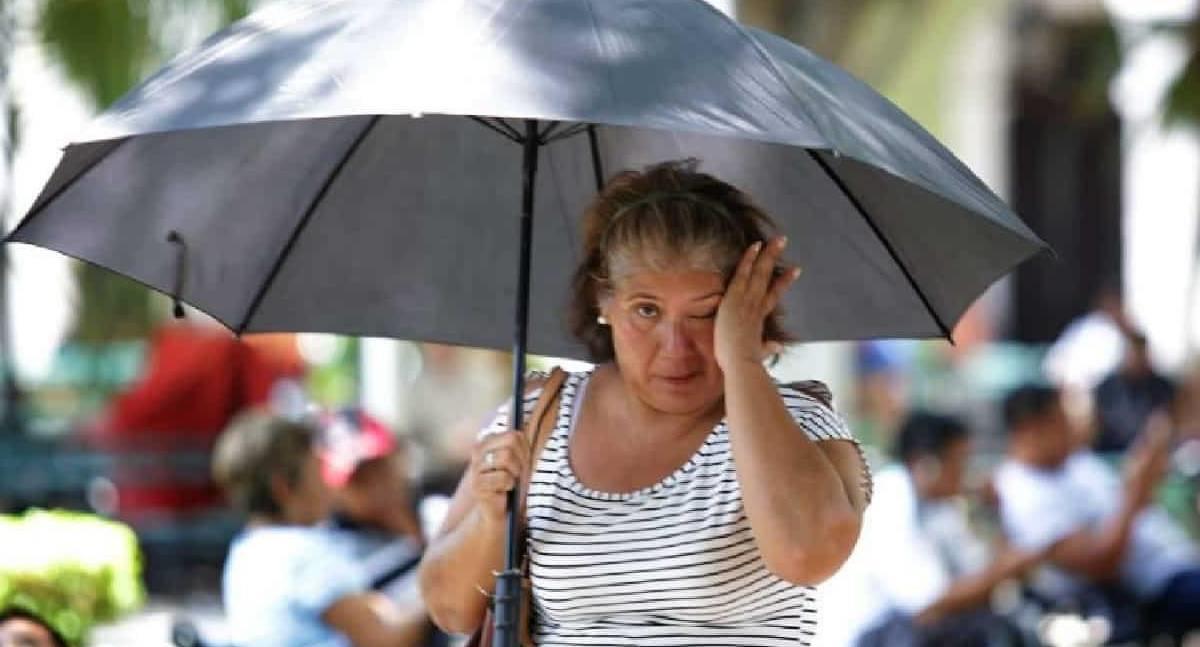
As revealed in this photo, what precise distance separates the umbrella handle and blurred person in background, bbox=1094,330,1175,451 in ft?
26.2

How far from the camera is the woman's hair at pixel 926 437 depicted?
319 inches

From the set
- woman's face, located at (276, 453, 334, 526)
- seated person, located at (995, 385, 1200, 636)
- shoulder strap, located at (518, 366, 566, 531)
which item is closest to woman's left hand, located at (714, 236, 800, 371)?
shoulder strap, located at (518, 366, 566, 531)

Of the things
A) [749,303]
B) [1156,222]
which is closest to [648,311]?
[749,303]

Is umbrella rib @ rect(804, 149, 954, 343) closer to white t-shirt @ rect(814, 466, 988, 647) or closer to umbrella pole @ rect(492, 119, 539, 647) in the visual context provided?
umbrella pole @ rect(492, 119, 539, 647)

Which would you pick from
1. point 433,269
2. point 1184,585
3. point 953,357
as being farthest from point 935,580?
point 953,357

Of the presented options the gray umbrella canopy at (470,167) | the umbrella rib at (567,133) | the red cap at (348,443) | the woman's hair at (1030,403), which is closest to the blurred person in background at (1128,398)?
the woman's hair at (1030,403)

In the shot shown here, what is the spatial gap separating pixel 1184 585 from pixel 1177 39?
6.02 metres

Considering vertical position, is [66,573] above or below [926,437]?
below

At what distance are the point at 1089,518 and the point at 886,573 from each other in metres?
1.71

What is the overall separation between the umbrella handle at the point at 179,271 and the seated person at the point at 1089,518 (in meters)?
4.84

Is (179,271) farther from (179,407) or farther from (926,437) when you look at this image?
(179,407)

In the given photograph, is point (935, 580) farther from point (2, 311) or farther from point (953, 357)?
point (953, 357)

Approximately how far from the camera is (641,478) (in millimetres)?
3713

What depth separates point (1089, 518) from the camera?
906cm
